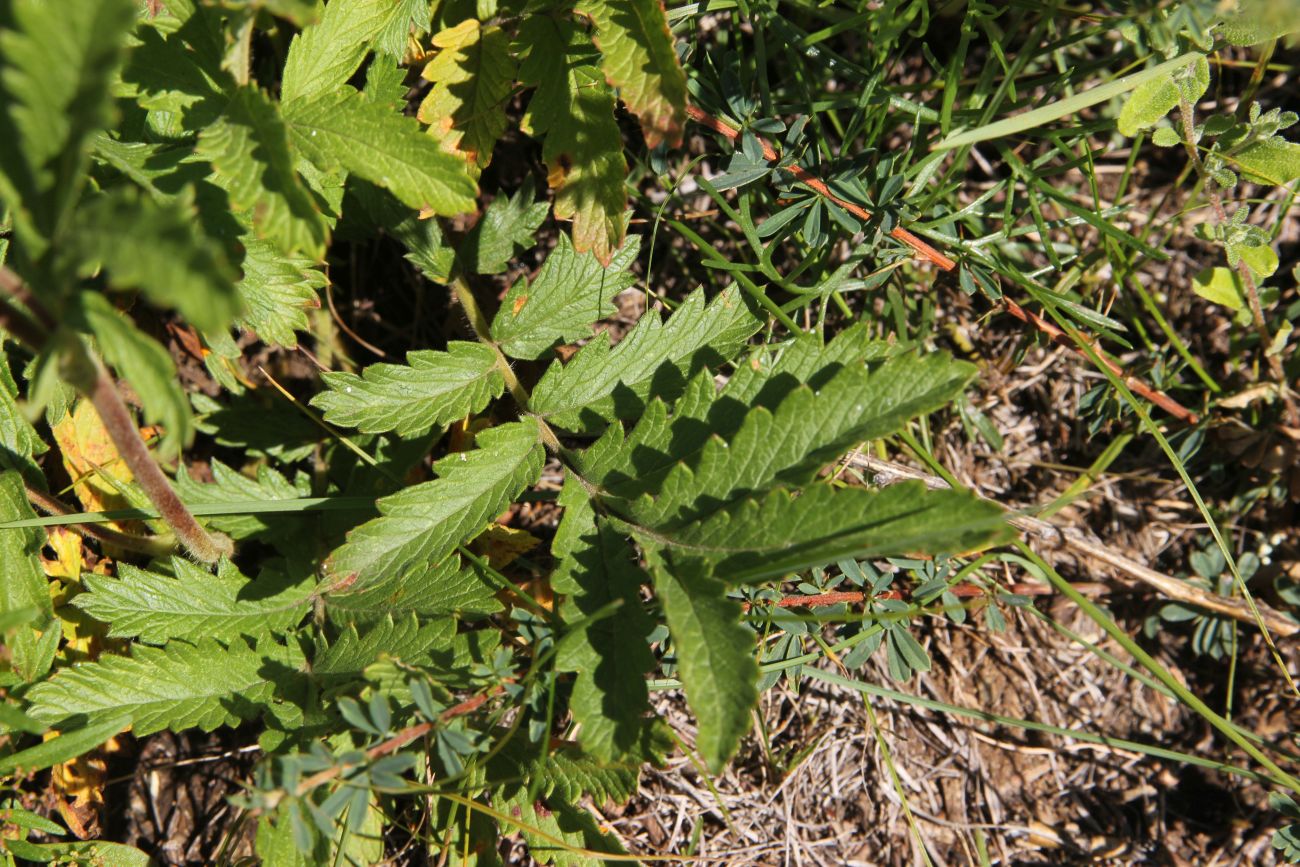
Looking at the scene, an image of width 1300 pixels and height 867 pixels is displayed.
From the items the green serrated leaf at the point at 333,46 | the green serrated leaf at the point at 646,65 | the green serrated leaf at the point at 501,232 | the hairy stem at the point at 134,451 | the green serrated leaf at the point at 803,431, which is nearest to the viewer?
the hairy stem at the point at 134,451

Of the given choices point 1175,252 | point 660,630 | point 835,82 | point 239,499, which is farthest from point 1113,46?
point 239,499

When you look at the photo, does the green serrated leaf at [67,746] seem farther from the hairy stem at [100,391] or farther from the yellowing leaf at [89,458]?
the yellowing leaf at [89,458]

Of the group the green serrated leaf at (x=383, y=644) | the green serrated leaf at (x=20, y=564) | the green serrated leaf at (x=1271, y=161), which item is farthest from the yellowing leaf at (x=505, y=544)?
the green serrated leaf at (x=1271, y=161)

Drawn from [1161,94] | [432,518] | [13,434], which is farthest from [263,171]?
[1161,94]

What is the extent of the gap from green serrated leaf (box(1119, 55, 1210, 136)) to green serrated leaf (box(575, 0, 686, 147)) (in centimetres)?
141

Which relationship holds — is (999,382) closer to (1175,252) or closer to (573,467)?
(1175,252)

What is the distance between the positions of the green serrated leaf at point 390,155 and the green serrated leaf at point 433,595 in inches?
37.1

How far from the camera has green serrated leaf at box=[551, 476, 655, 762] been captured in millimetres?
2209

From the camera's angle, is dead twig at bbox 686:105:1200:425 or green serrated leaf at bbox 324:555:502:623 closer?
green serrated leaf at bbox 324:555:502:623

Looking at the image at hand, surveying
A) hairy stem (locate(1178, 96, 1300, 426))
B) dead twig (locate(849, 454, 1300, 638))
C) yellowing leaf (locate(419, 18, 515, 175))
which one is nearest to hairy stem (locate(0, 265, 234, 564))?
yellowing leaf (locate(419, 18, 515, 175))

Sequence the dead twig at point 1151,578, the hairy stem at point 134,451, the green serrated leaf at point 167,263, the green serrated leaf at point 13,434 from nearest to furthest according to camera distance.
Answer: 1. the green serrated leaf at point 167,263
2. the hairy stem at point 134,451
3. the green serrated leaf at point 13,434
4. the dead twig at point 1151,578

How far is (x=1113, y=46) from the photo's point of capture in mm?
3607

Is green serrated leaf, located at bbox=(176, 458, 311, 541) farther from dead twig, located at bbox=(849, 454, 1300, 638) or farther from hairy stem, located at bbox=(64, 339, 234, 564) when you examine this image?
dead twig, located at bbox=(849, 454, 1300, 638)

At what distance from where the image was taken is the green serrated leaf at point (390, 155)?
2.22 m
